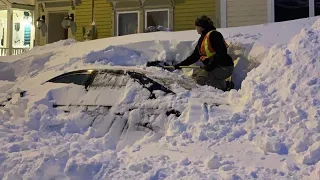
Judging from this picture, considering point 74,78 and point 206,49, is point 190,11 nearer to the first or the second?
point 206,49

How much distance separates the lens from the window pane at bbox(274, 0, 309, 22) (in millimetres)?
14359

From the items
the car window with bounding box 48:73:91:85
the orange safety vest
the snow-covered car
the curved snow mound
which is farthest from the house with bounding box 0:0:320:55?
the car window with bounding box 48:73:91:85

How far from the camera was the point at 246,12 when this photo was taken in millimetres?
14938

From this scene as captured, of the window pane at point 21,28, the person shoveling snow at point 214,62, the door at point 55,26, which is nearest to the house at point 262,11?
the person shoveling snow at point 214,62

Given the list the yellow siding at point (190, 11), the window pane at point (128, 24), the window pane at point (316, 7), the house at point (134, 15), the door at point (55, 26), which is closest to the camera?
the window pane at point (316, 7)

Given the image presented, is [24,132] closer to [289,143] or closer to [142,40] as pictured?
[289,143]

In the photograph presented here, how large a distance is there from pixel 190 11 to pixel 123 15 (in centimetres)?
295

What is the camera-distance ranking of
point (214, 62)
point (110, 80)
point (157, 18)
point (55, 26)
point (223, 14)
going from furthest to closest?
point (55, 26) → point (157, 18) → point (223, 14) → point (214, 62) → point (110, 80)

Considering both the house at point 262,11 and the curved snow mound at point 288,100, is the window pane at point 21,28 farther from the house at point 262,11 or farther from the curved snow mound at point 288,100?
the curved snow mound at point 288,100

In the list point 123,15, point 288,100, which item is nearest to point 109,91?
point 288,100

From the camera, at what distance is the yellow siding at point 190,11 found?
16.1 meters

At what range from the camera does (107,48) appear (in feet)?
34.8

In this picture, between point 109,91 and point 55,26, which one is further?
point 55,26

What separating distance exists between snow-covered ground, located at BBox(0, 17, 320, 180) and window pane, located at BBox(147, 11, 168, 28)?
382 inches
